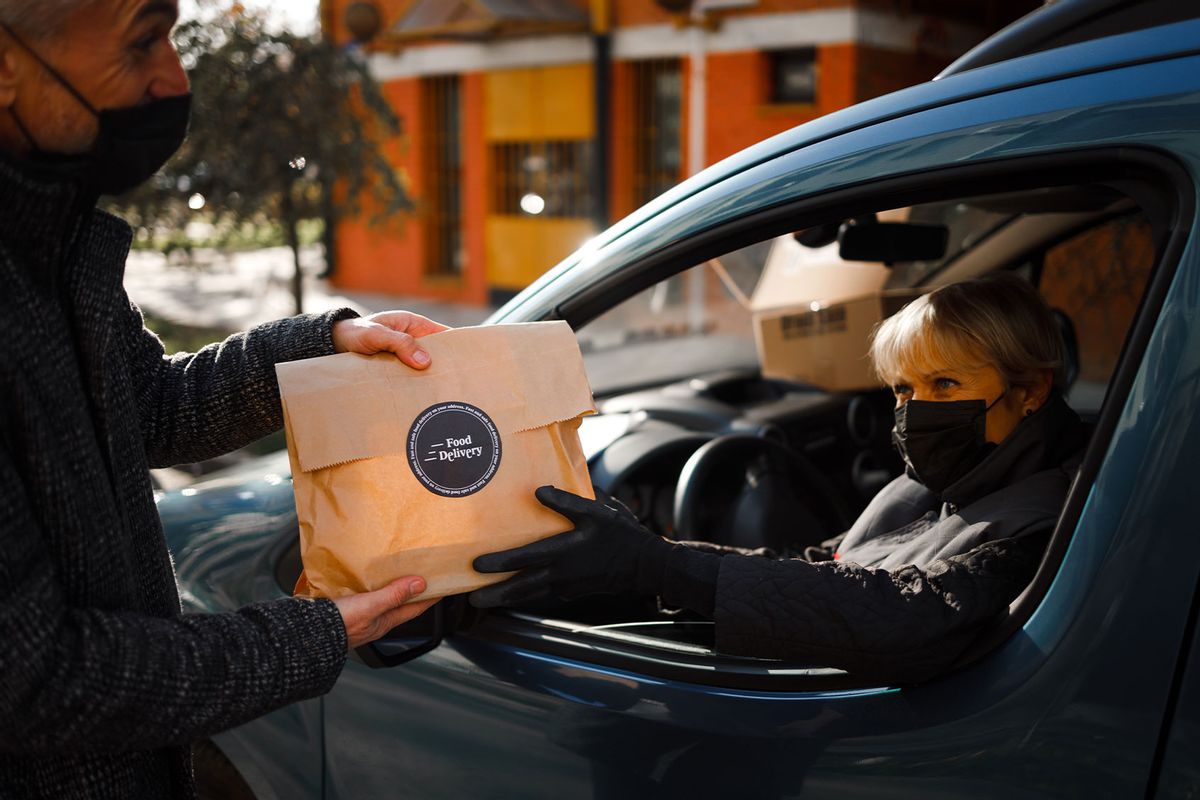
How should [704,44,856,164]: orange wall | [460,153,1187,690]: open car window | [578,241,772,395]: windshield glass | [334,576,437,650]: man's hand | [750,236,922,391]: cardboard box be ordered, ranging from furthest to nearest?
[704,44,856,164]: orange wall, [578,241,772,395]: windshield glass, [750,236,922,391]: cardboard box, [460,153,1187,690]: open car window, [334,576,437,650]: man's hand

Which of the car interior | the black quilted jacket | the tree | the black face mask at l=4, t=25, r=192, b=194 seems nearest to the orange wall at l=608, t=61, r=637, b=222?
the tree

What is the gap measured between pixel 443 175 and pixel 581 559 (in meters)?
13.4

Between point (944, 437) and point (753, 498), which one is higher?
point (944, 437)

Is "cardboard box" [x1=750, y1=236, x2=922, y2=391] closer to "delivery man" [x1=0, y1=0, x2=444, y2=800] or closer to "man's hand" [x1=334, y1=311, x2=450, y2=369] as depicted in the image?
"man's hand" [x1=334, y1=311, x2=450, y2=369]

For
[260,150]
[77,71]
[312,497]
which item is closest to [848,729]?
[312,497]

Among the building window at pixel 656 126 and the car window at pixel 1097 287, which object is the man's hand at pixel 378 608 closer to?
the car window at pixel 1097 287

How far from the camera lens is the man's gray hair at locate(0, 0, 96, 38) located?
1077mm

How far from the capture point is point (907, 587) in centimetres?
140

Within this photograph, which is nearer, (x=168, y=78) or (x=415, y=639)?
(x=168, y=78)

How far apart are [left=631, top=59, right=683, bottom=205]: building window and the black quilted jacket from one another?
400 inches

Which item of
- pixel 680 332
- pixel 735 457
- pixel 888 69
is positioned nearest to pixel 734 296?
pixel 680 332

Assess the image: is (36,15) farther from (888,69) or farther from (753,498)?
(888,69)

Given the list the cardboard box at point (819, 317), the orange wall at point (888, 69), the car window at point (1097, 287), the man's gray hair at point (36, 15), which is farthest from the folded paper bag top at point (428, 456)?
the orange wall at point (888, 69)

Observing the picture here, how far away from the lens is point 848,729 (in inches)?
51.5
